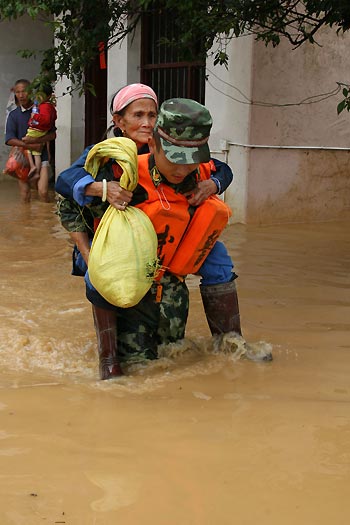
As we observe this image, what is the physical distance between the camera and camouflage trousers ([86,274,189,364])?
12.5 feet

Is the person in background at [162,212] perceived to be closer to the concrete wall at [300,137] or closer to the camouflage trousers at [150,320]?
the camouflage trousers at [150,320]

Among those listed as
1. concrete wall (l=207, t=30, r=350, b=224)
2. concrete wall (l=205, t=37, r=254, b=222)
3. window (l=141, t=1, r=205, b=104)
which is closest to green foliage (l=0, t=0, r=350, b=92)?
concrete wall (l=205, t=37, r=254, b=222)

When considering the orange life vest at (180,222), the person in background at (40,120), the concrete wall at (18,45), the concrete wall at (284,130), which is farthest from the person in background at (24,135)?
the orange life vest at (180,222)

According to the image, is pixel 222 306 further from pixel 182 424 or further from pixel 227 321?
pixel 182 424

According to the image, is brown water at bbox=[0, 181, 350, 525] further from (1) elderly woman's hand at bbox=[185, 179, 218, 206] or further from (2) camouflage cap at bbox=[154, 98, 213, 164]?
(2) camouflage cap at bbox=[154, 98, 213, 164]

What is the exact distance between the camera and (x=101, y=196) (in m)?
3.50

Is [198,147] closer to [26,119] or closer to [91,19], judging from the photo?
[91,19]

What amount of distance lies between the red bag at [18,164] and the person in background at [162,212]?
672cm

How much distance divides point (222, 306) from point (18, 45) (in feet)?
37.7

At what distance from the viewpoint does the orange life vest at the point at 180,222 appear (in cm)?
359

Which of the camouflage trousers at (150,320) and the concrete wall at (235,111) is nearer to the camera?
the camouflage trousers at (150,320)

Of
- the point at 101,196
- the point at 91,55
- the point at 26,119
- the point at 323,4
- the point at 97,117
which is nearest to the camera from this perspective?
the point at 101,196

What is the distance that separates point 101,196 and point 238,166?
17.2 feet

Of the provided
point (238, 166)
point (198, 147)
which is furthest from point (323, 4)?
point (238, 166)
